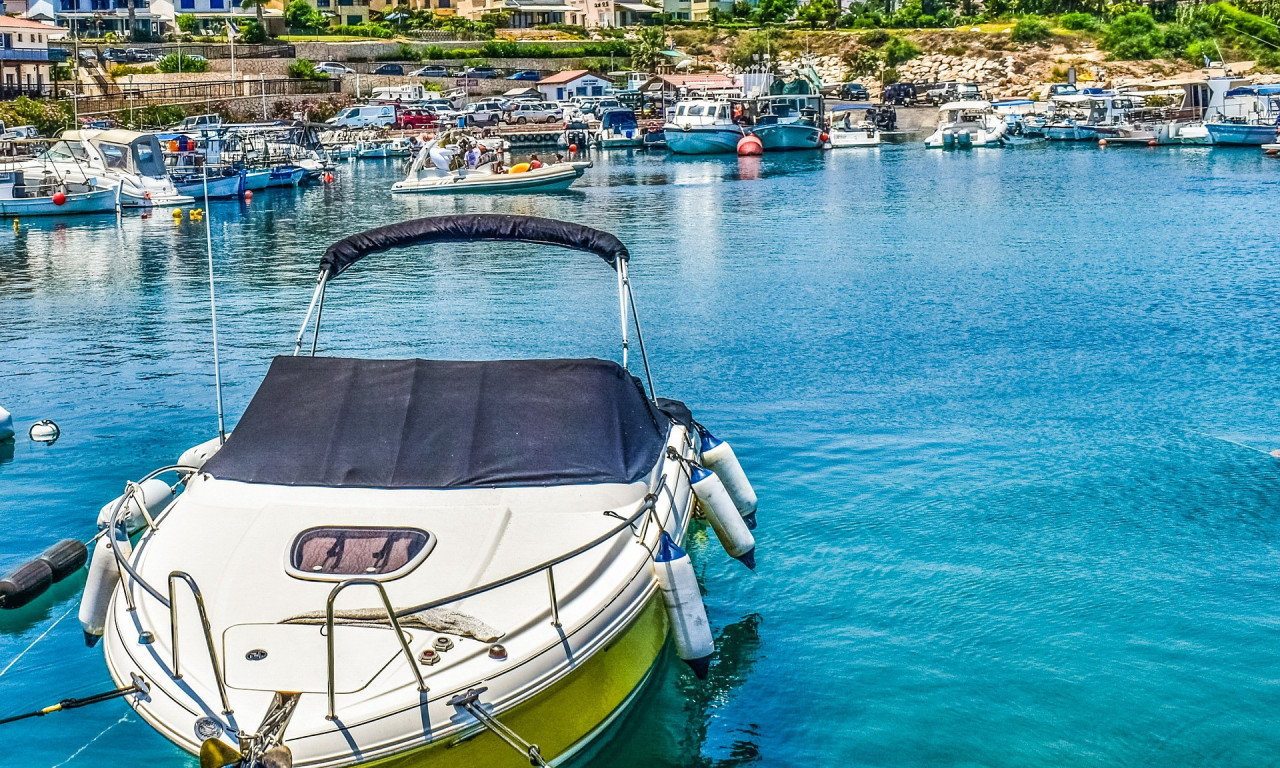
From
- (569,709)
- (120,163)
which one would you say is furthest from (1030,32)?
(569,709)

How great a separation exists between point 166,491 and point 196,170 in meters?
48.3

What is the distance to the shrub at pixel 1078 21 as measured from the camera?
11688 centimetres

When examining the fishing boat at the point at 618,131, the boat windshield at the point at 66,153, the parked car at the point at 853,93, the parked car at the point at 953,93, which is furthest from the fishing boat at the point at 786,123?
the boat windshield at the point at 66,153

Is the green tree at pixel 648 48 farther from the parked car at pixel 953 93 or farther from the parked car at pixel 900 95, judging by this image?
the parked car at pixel 953 93

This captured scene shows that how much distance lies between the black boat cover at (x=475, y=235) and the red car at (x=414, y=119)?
79.1 metres

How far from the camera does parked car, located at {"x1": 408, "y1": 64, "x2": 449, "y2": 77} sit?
108 meters

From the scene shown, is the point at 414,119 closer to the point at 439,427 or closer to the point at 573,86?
the point at 573,86

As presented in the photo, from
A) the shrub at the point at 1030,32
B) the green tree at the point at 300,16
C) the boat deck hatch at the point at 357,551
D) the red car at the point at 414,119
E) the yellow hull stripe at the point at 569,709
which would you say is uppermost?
the green tree at the point at 300,16

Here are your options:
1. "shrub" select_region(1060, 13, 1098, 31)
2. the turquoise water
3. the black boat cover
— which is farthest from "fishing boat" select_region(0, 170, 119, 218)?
"shrub" select_region(1060, 13, 1098, 31)

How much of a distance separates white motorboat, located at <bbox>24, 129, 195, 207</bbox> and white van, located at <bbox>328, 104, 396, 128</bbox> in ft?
119

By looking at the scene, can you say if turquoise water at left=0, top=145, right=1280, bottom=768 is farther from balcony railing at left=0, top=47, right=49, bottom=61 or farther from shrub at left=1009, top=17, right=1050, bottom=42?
shrub at left=1009, top=17, right=1050, bottom=42

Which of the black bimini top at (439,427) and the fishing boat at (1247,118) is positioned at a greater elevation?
the fishing boat at (1247,118)

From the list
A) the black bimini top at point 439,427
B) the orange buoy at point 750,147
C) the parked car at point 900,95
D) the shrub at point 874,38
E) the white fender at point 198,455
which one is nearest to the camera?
the black bimini top at point 439,427

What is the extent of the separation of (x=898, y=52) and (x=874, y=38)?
16.7ft
